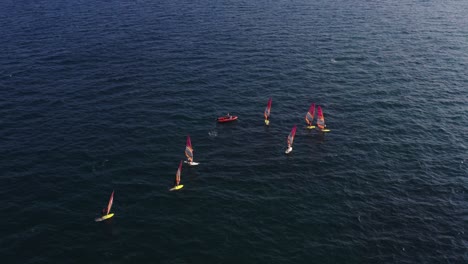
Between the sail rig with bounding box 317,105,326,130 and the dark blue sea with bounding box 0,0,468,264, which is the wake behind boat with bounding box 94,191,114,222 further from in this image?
the sail rig with bounding box 317,105,326,130

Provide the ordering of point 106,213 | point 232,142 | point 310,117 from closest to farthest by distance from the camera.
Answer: point 106,213
point 232,142
point 310,117

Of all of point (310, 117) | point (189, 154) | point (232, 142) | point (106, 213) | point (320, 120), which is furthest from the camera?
point (310, 117)

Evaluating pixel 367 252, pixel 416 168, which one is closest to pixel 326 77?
pixel 416 168

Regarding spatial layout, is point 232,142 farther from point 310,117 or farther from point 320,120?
point 320,120

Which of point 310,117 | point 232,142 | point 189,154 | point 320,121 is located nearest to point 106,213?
point 189,154

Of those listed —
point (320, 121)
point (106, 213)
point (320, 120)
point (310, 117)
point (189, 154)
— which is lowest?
point (106, 213)

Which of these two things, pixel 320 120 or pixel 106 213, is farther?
pixel 320 120

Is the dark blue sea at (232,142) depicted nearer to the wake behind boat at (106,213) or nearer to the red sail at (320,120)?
the wake behind boat at (106,213)

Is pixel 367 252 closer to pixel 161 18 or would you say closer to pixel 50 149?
pixel 50 149
